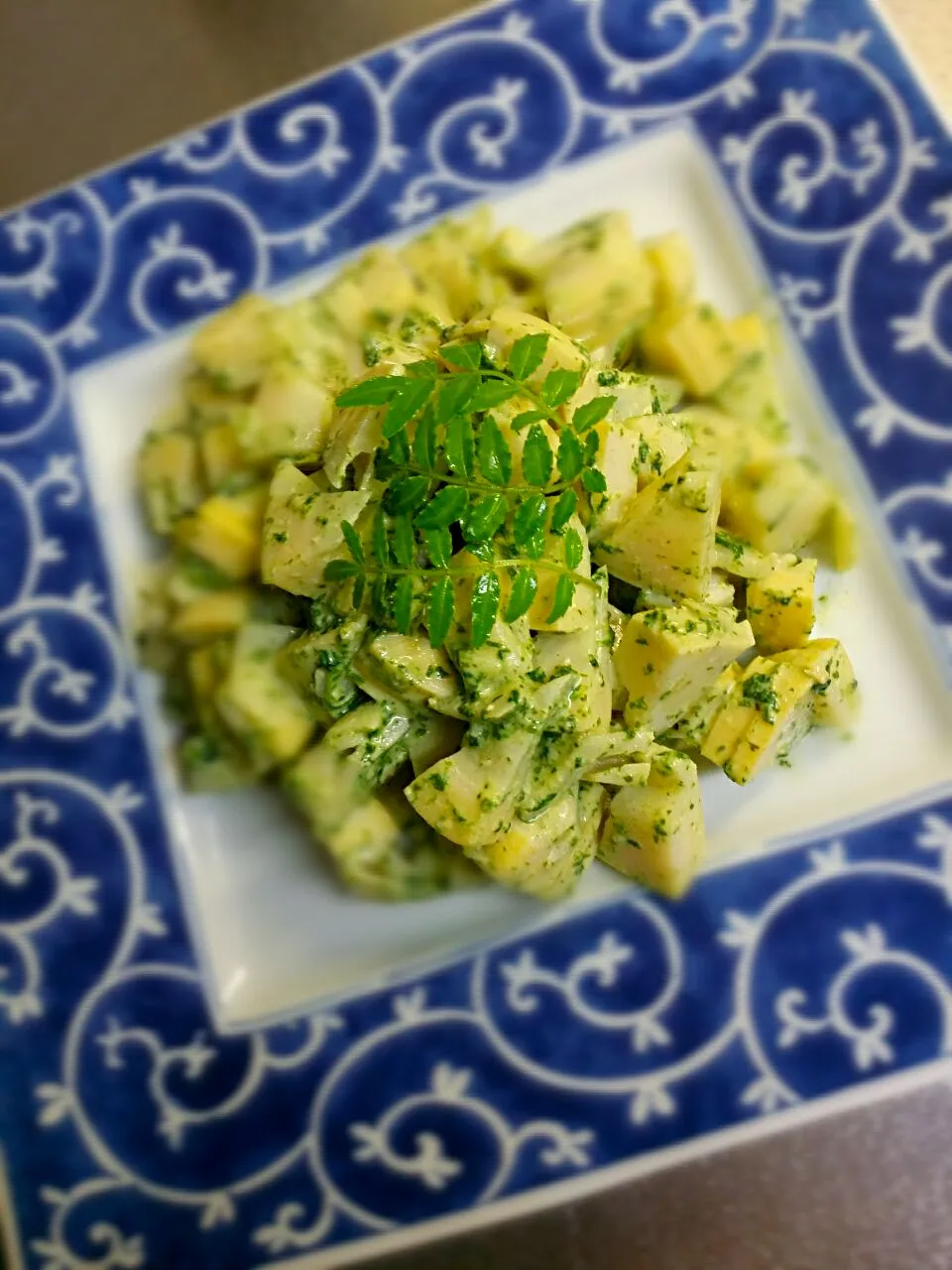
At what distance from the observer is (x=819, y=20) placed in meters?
1.40

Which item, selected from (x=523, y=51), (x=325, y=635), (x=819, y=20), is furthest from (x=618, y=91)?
A: (x=325, y=635)

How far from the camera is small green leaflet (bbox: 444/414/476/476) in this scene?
96cm

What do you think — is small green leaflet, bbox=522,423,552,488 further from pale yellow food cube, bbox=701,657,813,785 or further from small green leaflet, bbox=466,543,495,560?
pale yellow food cube, bbox=701,657,813,785

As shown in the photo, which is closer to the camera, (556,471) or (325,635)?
(556,471)

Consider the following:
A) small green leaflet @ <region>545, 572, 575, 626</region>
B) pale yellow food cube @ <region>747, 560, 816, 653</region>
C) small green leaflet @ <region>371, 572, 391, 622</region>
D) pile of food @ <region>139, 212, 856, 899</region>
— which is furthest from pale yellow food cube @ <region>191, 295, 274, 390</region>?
pale yellow food cube @ <region>747, 560, 816, 653</region>

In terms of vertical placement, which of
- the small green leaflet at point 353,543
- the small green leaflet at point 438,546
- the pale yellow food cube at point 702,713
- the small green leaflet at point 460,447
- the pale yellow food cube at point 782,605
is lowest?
the pale yellow food cube at point 702,713

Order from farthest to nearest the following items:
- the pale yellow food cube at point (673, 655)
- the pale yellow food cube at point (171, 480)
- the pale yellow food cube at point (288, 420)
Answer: the pale yellow food cube at point (171, 480), the pale yellow food cube at point (288, 420), the pale yellow food cube at point (673, 655)

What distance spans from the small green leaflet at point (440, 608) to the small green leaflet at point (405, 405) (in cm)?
15

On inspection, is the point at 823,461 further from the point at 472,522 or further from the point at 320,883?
the point at 320,883

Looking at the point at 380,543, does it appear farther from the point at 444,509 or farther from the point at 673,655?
the point at 673,655

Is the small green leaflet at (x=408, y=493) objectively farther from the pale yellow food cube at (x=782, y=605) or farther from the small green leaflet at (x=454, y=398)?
the pale yellow food cube at (x=782, y=605)

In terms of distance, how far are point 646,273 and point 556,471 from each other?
1.54 feet

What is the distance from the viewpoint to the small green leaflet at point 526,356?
102 centimetres

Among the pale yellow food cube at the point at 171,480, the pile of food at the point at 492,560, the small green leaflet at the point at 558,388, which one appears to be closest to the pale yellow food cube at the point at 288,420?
the pile of food at the point at 492,560
